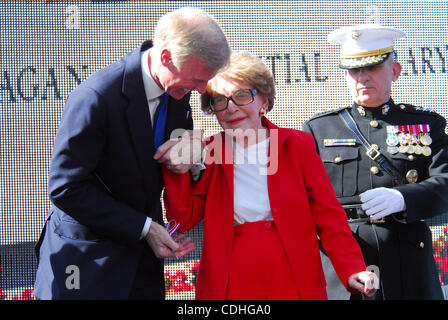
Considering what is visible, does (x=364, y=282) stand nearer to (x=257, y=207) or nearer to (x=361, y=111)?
(x=257, y=207)

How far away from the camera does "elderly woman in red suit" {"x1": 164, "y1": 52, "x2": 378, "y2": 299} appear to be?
1.52 meters

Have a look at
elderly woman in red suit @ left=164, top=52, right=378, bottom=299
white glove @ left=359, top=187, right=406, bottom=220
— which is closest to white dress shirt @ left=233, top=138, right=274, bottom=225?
elderly woman in red suit @ left=164, top=52, right=378, bottom=299

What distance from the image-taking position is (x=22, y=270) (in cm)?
283

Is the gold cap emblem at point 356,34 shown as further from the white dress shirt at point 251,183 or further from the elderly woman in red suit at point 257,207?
the white dress shirt at point 251,183

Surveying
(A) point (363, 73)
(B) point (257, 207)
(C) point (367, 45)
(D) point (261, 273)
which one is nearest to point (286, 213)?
(B) point (257, 207)

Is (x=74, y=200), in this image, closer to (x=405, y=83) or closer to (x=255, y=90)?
(x=255, y=90)

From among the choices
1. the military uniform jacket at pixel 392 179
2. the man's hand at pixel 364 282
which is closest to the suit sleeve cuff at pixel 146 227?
the man's hand at pixel 364 282

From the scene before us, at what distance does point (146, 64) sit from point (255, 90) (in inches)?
15.2

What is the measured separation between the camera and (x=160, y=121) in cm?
158

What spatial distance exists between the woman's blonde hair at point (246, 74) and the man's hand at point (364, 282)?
0.69m

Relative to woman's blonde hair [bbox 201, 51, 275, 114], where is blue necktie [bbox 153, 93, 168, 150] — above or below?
below

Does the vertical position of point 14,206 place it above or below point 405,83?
below

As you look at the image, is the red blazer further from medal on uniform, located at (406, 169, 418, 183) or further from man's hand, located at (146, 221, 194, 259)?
medal on uniform, located at (406, 169, 418, 183)
